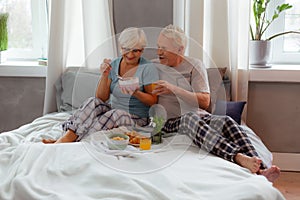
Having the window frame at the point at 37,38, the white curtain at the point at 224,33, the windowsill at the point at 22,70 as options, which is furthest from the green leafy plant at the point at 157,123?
the window frame at the point at 37,38

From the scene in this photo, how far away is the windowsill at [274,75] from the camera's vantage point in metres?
2.86

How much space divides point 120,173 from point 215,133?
0.59 m

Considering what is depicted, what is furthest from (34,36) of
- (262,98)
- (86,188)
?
(86,188)

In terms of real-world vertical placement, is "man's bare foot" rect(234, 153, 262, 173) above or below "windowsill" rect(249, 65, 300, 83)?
below

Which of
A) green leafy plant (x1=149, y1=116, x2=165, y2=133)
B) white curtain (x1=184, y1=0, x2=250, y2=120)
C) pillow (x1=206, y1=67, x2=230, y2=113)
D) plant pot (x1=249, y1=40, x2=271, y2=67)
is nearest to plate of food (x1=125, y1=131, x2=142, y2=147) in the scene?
green leafy plant (x1=149, y1=116, x2=165, y2=133)

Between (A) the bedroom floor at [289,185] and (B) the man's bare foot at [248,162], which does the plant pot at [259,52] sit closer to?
(A) the bedroom floor at [289,185]

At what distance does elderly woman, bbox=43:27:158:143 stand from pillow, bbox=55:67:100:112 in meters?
0.11

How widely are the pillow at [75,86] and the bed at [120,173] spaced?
36 centimetres

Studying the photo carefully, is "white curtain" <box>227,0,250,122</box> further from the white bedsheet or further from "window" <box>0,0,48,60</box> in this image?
"window" <box>0,0,48,60</box>

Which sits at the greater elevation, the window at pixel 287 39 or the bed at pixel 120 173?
the window at pixel 287 39

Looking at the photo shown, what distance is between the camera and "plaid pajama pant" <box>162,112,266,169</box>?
1.98 metres

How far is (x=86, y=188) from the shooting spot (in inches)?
62.1

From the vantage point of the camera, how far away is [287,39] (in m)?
3.12

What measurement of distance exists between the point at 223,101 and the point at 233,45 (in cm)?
50
